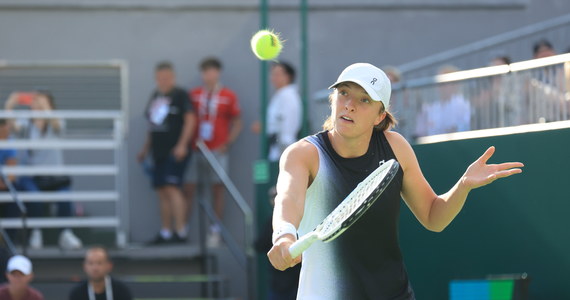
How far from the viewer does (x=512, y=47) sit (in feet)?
41.4

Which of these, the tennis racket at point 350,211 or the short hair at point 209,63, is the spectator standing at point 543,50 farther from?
the tennis racket at point 350,211

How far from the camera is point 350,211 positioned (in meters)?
4.32

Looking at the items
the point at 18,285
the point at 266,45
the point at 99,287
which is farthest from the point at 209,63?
the point at 266,45

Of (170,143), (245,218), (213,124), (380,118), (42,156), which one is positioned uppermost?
(380,118)

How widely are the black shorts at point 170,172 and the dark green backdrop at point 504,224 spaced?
3.31 metres

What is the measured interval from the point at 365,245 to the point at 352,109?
616mm

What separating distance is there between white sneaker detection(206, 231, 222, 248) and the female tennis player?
8273 mm

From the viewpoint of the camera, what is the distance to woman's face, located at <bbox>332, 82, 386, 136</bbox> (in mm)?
4930

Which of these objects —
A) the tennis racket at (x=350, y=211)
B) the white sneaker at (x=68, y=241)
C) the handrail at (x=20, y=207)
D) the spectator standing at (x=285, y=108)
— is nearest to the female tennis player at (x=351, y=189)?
the tennis racket at (x=350, y=211)

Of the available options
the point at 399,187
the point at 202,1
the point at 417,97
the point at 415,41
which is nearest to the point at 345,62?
the point at 415,41

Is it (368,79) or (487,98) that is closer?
(368,79)

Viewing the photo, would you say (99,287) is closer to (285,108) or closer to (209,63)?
(285,108)

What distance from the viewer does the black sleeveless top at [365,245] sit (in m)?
4.97

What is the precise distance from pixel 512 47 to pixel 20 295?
20.0ft
